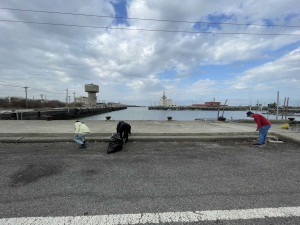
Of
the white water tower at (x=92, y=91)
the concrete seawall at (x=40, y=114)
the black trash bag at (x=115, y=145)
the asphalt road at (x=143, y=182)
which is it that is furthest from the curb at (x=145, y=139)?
the white water tower at (x=92, y=91)

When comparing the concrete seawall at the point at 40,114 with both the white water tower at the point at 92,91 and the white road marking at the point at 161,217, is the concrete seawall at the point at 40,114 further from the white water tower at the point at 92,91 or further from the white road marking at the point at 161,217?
the white water tower at the point at 92,91

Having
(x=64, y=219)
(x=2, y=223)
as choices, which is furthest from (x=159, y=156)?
(x=2, y=223)

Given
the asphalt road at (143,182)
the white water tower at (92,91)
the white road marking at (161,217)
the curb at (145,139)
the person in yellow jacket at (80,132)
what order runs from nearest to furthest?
the white road marking at (161,217), the asphalt road at (143,182), the person in yellow jacket at (80,132), the curb at (145,139), the white water tower at (92,91)

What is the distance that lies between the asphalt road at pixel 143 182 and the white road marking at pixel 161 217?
0.08m

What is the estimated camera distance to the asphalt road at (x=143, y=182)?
7.18ft

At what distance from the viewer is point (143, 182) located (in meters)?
2.89

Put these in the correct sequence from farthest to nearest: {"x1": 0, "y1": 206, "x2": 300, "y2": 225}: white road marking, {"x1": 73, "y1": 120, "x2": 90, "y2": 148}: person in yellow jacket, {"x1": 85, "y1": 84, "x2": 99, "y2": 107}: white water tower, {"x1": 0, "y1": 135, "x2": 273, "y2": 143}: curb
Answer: {"x1": 85, "y1": 84, "x2": 99, "y2": 107}: white water tower, {"x1": 0, "y1": 135, "x2": 273, "y2": 143}: curb, {"x1": 73, "y1": 120, "x2": 90, "y2": 148}: person in yellow jacket, {"x1": 0, "y1": 206, "x2": 300, "y2": 225}: white road marking

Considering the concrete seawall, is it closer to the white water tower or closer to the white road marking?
the white road marking

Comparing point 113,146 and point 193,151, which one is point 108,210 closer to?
point 113,146

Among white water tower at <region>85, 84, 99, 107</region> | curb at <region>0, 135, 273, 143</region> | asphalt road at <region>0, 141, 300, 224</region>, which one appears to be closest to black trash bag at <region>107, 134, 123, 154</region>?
asphalt road at <region>0, 141, 300, 224</region>

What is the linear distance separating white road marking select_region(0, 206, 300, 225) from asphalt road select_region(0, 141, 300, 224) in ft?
0.25

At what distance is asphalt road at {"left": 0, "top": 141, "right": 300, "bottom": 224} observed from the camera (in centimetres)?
219

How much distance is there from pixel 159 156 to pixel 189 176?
1.43 metres

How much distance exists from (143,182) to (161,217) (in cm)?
97
